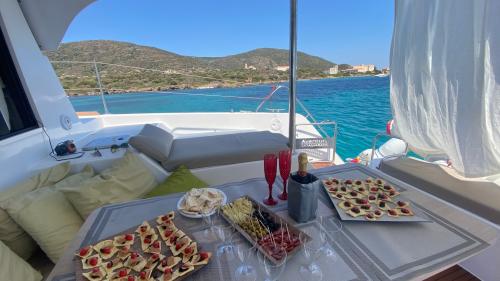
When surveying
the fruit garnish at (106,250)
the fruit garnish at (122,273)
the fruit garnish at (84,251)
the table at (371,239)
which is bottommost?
the table at (371,239)

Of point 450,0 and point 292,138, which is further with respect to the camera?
point 292,138

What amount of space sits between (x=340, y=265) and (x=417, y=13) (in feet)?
5.69

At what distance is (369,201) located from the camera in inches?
34.8

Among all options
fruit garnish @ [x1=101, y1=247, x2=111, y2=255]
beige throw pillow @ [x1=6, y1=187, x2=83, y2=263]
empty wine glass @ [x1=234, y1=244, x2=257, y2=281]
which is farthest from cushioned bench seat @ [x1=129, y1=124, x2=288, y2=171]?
empty wine glass @ [x1=234, y1=244, x2=257, y2=281]

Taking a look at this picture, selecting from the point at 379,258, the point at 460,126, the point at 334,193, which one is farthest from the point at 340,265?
the point at 460,126

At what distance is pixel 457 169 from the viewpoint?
55.9 inches

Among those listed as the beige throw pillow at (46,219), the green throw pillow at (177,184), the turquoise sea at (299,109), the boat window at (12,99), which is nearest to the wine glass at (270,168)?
the green throw pillow at (177,184)

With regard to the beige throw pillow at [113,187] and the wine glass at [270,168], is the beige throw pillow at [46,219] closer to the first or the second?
the beige throw pillow at [113,187]

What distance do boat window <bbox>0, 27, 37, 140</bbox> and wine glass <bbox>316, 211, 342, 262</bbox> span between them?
2280 millimetres

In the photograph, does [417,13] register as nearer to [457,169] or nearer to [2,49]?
[457,169]

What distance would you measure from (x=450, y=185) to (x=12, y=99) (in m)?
3.32

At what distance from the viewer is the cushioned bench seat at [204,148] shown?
1770 mm

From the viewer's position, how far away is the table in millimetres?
Result: 579

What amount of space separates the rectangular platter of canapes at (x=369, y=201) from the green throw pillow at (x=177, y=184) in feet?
2.81
